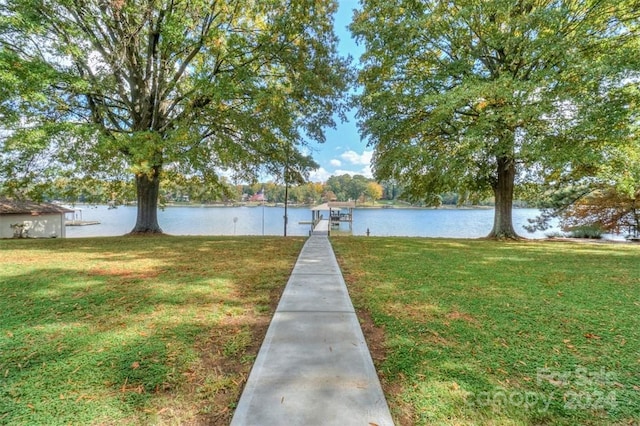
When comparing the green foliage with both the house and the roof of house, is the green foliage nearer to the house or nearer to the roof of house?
the house

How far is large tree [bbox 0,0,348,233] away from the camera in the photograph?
902cm

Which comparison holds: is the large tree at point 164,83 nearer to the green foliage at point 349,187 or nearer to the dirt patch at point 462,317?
the dirt patch at point 462,317

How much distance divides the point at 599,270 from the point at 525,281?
246 centimetres

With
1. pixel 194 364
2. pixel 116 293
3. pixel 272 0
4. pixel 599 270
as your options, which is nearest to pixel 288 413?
pixel 194 364

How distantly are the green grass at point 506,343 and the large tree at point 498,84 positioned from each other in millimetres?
4900

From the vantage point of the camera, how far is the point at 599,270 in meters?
6.40

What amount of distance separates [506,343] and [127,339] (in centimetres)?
387

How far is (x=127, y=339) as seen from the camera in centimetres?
307

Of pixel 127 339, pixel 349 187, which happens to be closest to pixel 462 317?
pixel 127 339

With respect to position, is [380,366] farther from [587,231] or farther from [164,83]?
[587,231]

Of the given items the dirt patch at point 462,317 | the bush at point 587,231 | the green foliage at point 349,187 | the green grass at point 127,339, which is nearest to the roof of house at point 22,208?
the green grass at point 127,339

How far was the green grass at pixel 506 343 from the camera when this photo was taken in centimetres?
214

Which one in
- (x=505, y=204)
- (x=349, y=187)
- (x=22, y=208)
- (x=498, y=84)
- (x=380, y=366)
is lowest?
(x=380, y=366)

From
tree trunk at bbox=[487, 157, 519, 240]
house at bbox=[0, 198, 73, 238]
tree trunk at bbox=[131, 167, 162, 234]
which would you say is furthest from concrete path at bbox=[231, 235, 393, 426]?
house at bbox=[0, 198, 73, 238]
